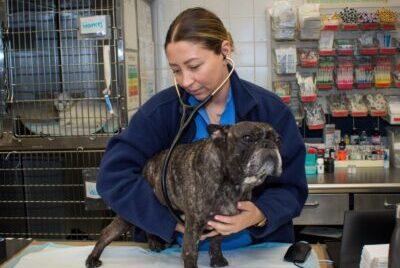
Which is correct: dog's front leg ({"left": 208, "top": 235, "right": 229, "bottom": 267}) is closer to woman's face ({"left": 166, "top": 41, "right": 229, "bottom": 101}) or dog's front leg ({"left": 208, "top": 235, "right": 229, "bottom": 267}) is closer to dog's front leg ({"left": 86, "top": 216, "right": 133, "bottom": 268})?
dog's front leg ({"left": 86, "top": 216, "right": 133, "bottom": 268})

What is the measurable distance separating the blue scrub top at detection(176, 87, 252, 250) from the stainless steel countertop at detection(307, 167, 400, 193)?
4.13ft

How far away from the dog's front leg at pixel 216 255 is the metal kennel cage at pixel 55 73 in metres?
1.08

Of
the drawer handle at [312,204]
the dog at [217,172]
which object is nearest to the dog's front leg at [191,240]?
the dog at [217,172]

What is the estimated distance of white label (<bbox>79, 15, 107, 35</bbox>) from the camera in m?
2.17

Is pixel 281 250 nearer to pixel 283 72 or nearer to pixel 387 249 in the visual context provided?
pixel 387 249

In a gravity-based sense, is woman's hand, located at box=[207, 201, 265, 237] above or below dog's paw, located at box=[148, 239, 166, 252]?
above

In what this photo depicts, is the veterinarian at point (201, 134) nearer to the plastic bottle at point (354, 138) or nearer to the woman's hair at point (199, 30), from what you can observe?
the woman's hair at point (199, 30)

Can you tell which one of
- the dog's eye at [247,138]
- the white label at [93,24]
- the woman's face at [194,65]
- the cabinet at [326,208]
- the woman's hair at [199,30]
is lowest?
the cabinet at [326,208]

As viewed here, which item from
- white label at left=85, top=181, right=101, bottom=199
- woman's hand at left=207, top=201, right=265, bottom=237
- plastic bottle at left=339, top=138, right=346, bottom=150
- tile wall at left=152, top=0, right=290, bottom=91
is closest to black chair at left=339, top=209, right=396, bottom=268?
woman's hand at left=207, top=201, right=265, bottom=237

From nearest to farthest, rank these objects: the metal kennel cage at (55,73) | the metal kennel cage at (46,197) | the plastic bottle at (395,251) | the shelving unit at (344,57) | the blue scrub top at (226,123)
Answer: the plastic bottle at (395,251)
the blue scrub top at (226,123)
the metal kennel cage at (55,73)
the metal kennel cage at (46,197)
the shelving unit at (344,57)

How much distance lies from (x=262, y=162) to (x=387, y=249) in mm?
410

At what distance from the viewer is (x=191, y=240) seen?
1.25m

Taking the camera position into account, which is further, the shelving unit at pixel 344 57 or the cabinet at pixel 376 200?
the shelving unit at pixel 344 57

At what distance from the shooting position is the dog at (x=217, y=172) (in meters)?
1.14
